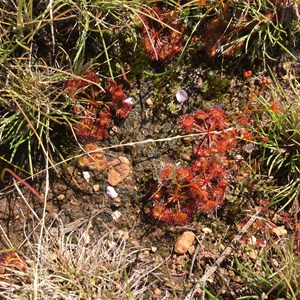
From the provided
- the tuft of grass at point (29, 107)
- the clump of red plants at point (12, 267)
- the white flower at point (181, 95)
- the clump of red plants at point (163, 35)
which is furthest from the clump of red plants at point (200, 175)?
the clump of red plants at point (12, 267)

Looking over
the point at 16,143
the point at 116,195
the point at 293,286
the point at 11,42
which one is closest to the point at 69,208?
A: the point at 116,195

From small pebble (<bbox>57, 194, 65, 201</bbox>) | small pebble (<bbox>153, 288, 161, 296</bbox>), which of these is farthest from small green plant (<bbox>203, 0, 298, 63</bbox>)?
small pebble (<bbox>153, 288, 161, 296</bbox>)

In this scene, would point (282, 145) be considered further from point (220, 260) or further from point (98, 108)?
point (98, 108)

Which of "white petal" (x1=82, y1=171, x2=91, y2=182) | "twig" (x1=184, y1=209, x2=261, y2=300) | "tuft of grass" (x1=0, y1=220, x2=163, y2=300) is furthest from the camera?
"white petal" (x1=82, y1=171, x2=91, y2=182)

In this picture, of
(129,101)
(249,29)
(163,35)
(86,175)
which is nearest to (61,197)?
(86,175)

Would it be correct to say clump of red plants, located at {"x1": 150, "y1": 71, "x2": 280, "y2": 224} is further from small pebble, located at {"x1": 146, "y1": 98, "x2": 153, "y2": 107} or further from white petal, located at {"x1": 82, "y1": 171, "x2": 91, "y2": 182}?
white petal, located at {"x1": 82, "y1": 171, "x2": 91, "y2": 182}
